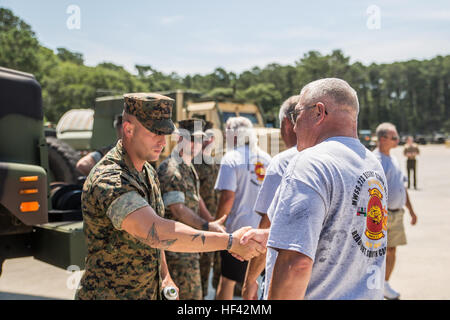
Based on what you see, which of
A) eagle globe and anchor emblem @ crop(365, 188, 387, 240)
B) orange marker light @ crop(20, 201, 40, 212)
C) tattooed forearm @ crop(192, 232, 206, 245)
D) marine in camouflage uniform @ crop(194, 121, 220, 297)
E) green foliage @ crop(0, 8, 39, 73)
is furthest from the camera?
green foliage @ crop(0, 8, 39, 73)

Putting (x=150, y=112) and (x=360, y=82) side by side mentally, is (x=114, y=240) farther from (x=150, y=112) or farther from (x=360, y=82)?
(x=360, y=82)

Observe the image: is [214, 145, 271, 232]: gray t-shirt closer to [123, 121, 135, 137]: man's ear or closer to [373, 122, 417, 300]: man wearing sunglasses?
[373, 122, 417, 300]: man wearing sunglasses

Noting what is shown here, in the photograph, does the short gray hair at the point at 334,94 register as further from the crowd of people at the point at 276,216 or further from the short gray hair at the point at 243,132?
the short gray hair at the point at 243,132

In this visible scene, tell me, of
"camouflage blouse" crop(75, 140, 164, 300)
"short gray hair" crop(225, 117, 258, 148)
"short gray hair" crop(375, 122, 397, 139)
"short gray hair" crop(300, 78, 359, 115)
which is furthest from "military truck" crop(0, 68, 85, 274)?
"short gray hair" crop(375, 122, 397, 139)

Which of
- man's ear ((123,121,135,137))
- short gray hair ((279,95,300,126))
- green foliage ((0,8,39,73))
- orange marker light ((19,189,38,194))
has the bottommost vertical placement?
orange marker light ((19,189,38,194))

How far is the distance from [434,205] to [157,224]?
9736mm

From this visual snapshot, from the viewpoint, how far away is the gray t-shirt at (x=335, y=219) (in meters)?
1.38

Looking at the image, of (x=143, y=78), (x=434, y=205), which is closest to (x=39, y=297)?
(x=434, y=205)

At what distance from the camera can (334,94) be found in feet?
5.25

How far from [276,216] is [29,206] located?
2791 millimetres

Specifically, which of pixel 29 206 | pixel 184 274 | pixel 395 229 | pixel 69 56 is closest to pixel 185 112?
pixel 395 229

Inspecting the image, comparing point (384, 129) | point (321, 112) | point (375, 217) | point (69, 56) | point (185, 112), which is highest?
point (69, 56)

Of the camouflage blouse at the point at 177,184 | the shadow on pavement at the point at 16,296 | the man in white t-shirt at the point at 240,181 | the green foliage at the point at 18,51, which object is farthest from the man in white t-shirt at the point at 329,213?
the green foliage at the point at 18,51

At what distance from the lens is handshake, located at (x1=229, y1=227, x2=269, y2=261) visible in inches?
82.1
